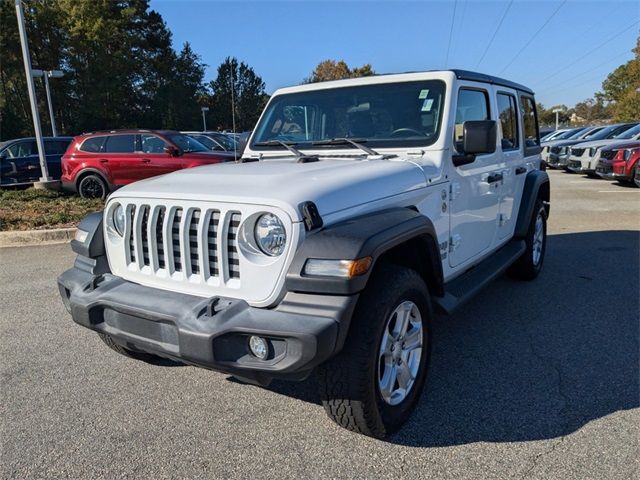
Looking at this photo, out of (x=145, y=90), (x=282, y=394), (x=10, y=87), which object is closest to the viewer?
(x=282, y=394)

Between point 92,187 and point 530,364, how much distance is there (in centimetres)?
1071

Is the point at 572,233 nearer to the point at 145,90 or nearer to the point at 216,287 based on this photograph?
the point at 216,287

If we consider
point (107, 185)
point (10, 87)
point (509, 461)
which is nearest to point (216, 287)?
point (509, 461)

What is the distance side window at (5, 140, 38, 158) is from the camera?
544 inches

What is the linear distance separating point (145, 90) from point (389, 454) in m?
50.3

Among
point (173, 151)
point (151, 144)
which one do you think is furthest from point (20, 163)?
point (173, 151)

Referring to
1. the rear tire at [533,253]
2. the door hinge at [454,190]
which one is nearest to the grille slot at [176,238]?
the door hinge at [454,190]

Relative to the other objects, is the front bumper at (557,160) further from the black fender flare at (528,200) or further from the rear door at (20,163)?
the rear door at (20,163)

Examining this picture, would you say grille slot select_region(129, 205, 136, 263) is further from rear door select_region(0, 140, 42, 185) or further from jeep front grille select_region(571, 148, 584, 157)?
jeep front grille select_region(571, 148, 584, 157)

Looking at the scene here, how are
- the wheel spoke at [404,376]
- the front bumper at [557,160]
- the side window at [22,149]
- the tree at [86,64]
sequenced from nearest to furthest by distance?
the wheel spoke at [404,376], the side window at [22,149], the front bumper at [557,160], the tree at [86,64]

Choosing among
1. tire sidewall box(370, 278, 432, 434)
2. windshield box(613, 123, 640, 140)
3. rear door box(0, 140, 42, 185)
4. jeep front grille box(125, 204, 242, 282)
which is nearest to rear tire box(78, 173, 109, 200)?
rear door box(0, 140, 42, 185)

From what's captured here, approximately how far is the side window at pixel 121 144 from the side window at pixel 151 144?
255mm

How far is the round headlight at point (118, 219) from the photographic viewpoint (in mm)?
3000

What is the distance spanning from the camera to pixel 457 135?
356 centimetres
